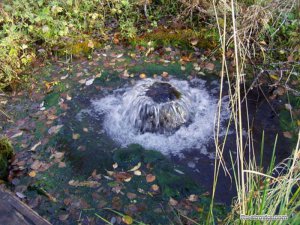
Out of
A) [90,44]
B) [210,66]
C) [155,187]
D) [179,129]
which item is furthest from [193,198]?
[90,44]

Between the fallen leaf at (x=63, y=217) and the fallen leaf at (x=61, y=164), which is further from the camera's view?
the fallen leaf at (x=61, y=164)

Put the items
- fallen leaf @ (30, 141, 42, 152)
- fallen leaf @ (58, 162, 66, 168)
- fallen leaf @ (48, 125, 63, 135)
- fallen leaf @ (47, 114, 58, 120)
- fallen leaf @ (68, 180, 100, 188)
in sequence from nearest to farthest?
fallen leaf @ (68, 180, 100, 188), fallen leaf @ (58, 162, 66, 168), fallen leaf @ (30, 141, 42, 152), fallen leaf @ (48, 125, 63, 135), fallen leaf @ (47, 114, 58, 120)

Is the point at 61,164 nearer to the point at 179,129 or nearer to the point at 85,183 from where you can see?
the point at 85,183

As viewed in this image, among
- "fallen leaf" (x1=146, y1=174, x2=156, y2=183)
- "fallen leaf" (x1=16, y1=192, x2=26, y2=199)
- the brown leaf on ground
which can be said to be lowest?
"fallen leaf" (x1=16, y1=192, x2=26, y2=199)

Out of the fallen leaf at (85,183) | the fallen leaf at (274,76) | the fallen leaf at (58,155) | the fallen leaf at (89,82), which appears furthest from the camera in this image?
the fallen leaf at (89,82)

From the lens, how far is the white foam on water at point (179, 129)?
14.8 feet

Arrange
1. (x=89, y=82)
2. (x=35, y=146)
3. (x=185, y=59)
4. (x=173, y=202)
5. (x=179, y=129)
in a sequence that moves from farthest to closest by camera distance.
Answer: (x=185, y=59) → (x=89, y=82) → (x=179, y=129) → (x=35, y=146) → (x=173, y=202)

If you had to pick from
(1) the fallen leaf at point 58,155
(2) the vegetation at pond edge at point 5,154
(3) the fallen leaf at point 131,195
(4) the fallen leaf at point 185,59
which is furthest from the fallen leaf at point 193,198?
(4) the fallen leaf at point 185,59

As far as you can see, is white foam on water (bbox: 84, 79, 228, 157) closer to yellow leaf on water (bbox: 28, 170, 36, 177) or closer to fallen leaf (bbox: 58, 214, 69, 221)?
yellow leaf on water (bbox: 28, 170, 36, 177)

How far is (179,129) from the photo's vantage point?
15.5 feet

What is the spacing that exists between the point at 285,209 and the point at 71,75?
4.31 m

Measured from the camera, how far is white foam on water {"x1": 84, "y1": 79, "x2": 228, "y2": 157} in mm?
4500

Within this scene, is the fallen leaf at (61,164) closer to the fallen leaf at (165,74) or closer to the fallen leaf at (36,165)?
the fallen leaf at (36,165)

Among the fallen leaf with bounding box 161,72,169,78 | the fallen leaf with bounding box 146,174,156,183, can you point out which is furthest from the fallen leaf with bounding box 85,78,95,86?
the fallen leaf with bounding box 146,174,156,183
